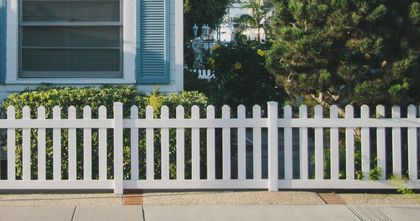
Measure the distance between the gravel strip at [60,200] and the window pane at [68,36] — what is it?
255cm

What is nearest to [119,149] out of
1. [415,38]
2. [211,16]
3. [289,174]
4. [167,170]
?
[167,170]

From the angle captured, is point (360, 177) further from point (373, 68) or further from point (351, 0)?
point (351, 0)

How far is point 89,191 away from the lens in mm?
8180

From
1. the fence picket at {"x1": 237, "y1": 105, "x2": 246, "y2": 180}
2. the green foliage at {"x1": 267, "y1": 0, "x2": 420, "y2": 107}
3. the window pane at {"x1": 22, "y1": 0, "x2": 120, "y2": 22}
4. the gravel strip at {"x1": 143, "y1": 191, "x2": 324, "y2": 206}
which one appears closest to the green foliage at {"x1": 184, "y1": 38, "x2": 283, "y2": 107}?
the window pane at {"x1": 22, "y1": 0, "x2": 120, "y2": 22}

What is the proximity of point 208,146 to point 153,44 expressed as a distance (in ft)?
7.38

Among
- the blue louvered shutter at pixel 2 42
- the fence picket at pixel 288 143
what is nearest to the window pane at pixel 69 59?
the blue louvered shutter at pixel 2 42

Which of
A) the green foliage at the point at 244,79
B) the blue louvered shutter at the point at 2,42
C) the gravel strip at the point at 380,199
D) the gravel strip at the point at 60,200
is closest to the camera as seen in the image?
the gravel strip at the point at 60,200

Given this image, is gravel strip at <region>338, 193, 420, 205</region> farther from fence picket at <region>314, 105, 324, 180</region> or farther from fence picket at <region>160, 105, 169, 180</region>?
fence picket at <region>160, 105, 169, 180</region>

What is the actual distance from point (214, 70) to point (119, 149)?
15.1ft

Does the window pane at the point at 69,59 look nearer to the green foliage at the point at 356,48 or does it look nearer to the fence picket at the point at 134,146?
the fence picket at the point at 134,146

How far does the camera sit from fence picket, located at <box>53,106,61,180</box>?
7.85 meters

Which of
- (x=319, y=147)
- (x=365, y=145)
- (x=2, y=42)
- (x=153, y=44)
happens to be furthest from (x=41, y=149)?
(x=365, y=145)

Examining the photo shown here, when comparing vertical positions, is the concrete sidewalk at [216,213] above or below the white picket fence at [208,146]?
below

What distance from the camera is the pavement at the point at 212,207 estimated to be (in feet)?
23.1
